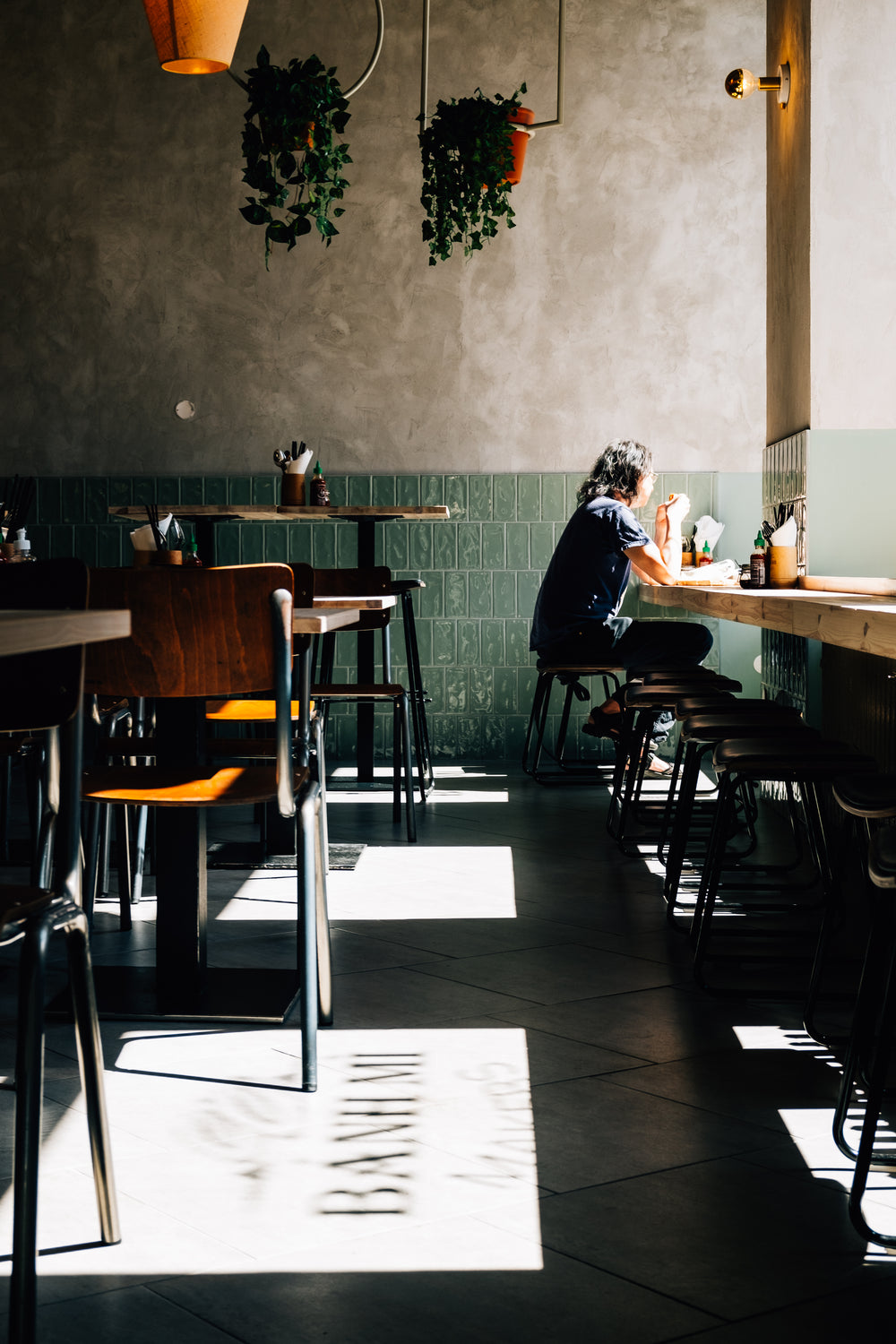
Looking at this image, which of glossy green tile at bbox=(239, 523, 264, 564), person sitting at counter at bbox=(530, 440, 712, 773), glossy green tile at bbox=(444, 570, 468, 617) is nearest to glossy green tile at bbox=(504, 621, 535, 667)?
glossy green tile at bbox=(444, 570, 468, 617)

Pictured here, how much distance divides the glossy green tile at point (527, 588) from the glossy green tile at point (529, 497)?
0.93 feet

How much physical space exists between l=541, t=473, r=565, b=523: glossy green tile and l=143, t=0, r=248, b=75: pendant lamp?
13.2 ft

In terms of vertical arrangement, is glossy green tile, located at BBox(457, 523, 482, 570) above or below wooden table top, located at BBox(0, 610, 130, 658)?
above

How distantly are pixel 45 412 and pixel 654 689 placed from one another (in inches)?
168

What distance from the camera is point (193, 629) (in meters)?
2.45

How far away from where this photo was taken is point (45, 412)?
7312mm

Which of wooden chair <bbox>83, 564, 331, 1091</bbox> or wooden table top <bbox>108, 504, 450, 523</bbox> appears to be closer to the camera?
wooden chair <bbox>83, 564, 331, 1091</bbox>

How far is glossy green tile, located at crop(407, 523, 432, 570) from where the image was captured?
286 inches

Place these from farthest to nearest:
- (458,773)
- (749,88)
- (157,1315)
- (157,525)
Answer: (458,773), (749,88), (157,525), (157,1315)

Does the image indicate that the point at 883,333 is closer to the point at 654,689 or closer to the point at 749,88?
the point at 749,88

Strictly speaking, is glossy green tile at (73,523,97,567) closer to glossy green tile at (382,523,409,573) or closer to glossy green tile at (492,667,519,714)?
glossy green tile at (382,523,409,573)

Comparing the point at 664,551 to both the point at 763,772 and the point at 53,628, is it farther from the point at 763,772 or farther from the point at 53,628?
the point at 53,628

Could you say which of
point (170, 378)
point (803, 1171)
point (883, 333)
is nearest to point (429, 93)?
point (170, 378)

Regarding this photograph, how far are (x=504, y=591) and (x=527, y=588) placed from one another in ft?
0.39
